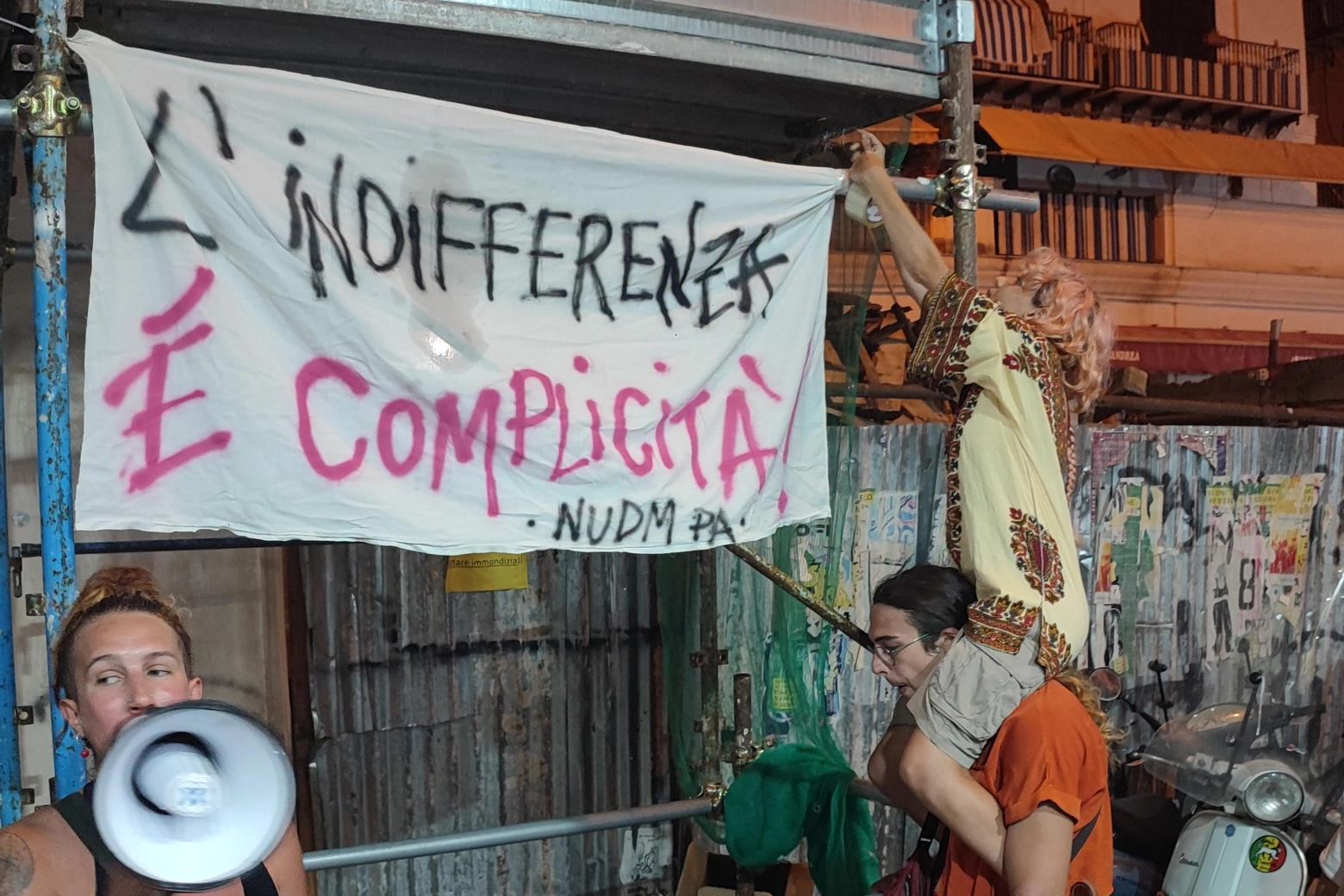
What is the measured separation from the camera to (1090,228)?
51.2 ft

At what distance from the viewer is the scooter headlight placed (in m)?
4.68

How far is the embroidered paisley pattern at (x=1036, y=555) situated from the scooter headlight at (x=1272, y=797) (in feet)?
7.97

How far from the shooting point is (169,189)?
99.4 inches

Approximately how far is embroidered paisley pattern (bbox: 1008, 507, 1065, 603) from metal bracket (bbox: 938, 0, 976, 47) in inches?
62.0

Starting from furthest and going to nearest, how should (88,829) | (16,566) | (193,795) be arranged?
(16,566), (88,829), (193,795)

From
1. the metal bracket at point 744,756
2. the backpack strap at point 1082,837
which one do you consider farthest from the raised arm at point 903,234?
the metal bracket at point 744,756

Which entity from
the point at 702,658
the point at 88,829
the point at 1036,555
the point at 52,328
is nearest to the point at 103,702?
the point at 88,829

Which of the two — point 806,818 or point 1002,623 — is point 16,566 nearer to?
point 806,818

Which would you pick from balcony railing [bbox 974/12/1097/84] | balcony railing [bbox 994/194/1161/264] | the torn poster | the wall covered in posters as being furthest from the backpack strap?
balcony railing [bbox 974/12/1097/84]

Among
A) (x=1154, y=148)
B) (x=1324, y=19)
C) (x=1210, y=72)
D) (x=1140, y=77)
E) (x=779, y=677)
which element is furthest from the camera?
(x=1324, y=19)

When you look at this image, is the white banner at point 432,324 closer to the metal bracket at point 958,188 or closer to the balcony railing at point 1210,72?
the metal bracket at point 958,188

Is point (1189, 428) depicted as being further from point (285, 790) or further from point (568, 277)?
point (285, 790)

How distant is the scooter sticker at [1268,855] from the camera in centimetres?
462

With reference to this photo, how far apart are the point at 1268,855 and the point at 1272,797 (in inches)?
8.8
